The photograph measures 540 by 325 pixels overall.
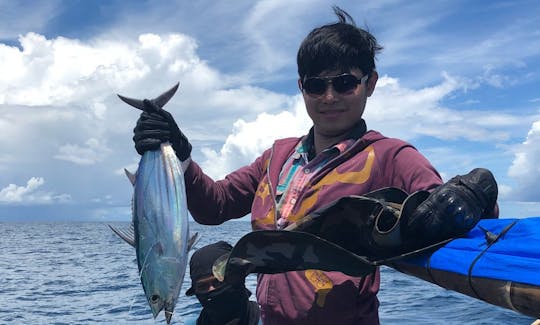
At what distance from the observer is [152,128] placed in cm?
290

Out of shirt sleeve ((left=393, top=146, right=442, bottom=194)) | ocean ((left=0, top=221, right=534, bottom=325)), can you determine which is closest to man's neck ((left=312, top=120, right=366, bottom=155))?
shirt sleeve ((left=393, top=146, right=442, bottom=194))

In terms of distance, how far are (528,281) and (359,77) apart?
154 cm

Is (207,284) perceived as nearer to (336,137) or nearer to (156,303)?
(156,303)

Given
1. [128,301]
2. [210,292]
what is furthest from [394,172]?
[128,301]

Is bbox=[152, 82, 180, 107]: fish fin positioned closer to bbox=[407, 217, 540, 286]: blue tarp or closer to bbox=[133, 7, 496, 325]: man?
bbox=[133, 7, 496, 325]: man

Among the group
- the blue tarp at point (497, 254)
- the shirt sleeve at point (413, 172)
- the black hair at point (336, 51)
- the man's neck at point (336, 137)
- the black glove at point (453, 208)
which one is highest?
the black hair at point (336, 51)

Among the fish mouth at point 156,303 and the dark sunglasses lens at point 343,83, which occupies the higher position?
the dark sunglasses lens at point 343,83

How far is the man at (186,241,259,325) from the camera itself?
8.41ft

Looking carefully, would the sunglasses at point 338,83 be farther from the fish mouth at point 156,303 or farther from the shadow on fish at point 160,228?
the fish mouth at point 156,303

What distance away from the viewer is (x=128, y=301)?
45.2ft

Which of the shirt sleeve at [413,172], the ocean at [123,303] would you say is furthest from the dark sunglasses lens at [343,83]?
the ocean at [123,303]

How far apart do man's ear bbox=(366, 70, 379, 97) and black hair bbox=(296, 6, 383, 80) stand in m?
0.04

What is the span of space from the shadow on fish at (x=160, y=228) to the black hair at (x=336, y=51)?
1009mm

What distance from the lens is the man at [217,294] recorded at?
256 centimetres
